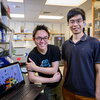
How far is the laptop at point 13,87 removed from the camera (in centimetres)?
109

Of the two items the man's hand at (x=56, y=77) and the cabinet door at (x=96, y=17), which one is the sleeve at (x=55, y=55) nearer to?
the man's hand at (x=56, y=77)

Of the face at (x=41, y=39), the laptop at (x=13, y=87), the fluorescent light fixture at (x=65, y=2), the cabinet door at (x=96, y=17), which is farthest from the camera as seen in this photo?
the fluorescent light fixture at (x=65, y=2)

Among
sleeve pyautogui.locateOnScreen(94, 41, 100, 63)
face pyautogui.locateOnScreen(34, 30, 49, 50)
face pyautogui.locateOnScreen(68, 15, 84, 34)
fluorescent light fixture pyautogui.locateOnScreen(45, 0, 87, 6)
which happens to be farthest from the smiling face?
fluorescent light fixture pyautogui.locateOnScreen(45, 0, 87, 6)

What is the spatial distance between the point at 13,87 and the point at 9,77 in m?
0.10

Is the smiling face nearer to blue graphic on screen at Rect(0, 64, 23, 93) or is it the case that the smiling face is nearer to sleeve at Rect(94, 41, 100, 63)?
blue graphic on screen at Rect(0, 64, 23, 93)

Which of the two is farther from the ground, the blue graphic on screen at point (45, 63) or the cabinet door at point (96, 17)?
the cabinet door at point (96, 17)

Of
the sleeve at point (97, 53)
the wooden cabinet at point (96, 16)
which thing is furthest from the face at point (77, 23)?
the wooden cabinet at point (96, 16)

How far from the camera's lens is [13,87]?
125 centimetres

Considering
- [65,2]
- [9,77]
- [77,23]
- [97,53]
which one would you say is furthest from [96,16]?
[9,77]

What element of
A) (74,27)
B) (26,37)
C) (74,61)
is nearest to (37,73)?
(74,61)

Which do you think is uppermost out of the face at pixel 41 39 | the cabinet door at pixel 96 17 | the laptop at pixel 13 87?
the cabinet door at pixel 96 17

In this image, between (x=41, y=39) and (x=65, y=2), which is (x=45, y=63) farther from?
(x=65, y=2)

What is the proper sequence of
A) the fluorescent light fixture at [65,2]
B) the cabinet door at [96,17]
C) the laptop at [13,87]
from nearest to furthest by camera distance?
the laptop at [13,87] → the cabinet door at [96,17] → the fluorescent light fixture at [65,2]

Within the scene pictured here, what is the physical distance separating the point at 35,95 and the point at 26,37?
21.4 ft
